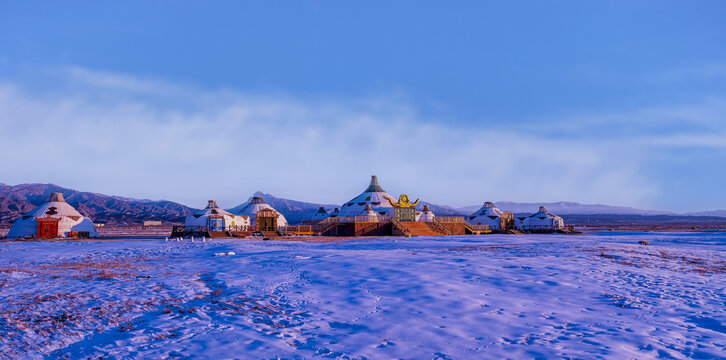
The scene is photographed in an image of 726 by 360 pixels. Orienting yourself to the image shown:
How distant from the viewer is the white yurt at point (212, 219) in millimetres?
47844

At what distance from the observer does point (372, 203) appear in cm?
6222

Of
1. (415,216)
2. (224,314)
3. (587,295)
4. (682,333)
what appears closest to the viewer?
(682,333)

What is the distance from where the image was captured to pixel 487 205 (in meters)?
75.3

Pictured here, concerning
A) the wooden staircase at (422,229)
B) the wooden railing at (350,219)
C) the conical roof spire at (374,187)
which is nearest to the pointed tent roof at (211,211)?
the wooden railing at (350,219)

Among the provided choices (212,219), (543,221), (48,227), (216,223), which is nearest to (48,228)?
(48,227)

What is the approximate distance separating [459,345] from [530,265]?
27.1 ft

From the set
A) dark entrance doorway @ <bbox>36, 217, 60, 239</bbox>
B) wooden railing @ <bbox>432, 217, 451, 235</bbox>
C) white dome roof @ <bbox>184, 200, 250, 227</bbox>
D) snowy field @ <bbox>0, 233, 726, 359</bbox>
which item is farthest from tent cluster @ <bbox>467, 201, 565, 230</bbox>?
snowy field @ <bbox>0, 233, 726, 359</bbox>

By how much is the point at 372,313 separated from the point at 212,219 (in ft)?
142

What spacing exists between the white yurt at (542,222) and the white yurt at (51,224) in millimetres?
60963

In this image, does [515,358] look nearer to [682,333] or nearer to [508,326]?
[508,326]

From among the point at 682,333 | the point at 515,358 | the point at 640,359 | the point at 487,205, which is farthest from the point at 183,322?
the point at 487,205

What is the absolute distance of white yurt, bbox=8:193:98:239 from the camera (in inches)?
1745

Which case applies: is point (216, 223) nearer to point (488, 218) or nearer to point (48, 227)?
point (48, 227)

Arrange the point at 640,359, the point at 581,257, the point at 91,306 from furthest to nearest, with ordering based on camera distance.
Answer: the point at 581,257, the point at 91,306, the point at 640,359
